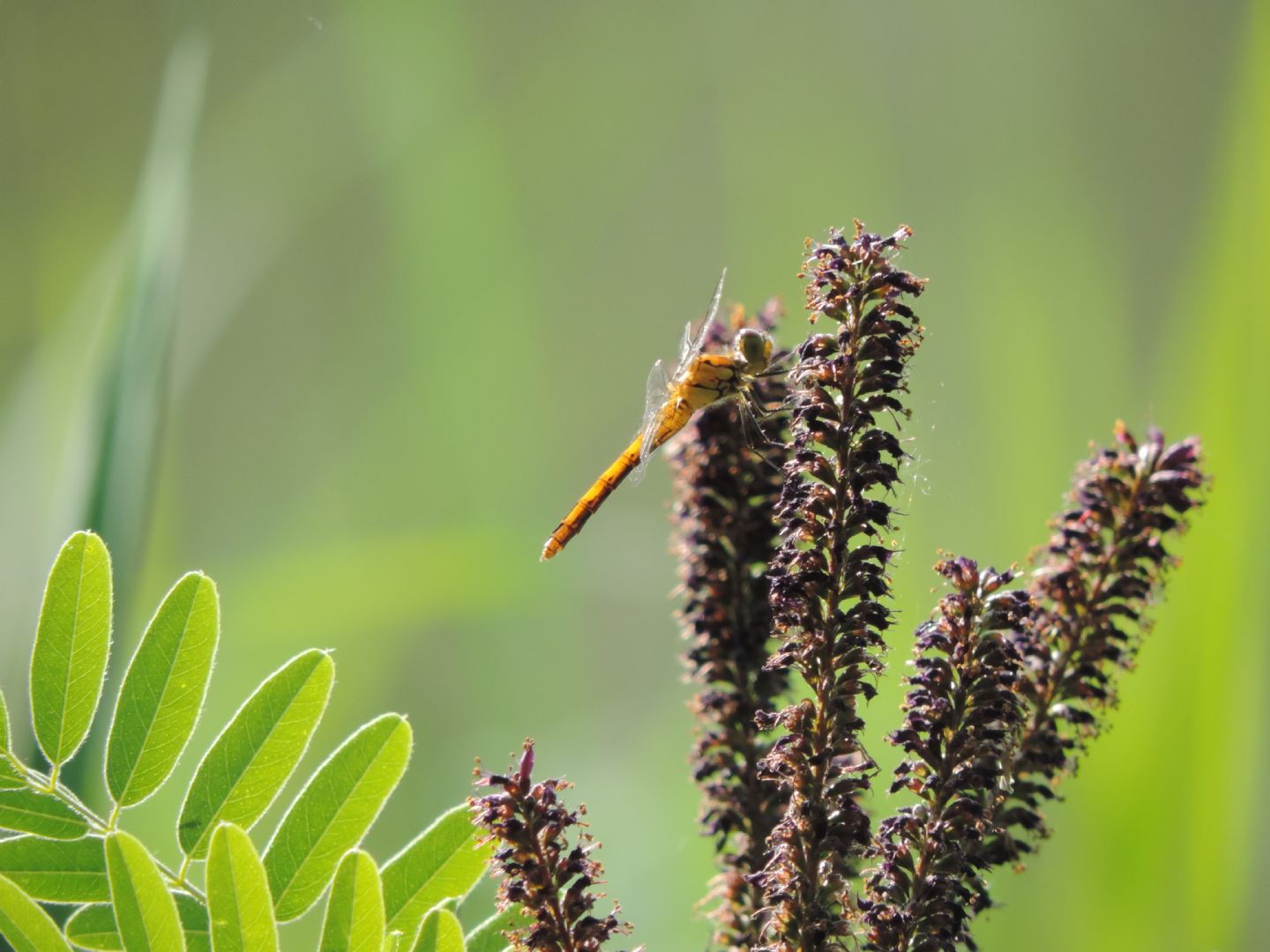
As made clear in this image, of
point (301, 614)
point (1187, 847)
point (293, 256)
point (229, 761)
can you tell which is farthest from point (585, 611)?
point (229, 761)

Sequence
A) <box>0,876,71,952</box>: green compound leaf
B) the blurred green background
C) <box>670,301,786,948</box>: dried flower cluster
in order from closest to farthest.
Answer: <box>0,876,71,952</box>: green compound leaf, <box>670,301,786,948</box>: dried flower cluster, the blurred green background

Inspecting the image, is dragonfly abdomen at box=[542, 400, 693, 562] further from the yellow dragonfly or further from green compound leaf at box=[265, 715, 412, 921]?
green compound leaf at box=[265, 715, 412, 921]

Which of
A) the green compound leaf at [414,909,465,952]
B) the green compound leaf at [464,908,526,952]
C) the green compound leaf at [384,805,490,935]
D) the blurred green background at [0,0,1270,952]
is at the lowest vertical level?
the green compound leaf at [414,909,465,952]

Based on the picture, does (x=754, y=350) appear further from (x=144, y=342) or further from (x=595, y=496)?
(x=144, y=342)

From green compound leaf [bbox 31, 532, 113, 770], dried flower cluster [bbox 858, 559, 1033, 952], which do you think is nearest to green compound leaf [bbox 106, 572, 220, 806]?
green compound leaf [bbox 31, 532, 113, 770]

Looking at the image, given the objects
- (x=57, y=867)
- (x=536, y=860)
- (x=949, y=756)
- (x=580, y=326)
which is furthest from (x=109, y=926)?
(x=580, y=326)

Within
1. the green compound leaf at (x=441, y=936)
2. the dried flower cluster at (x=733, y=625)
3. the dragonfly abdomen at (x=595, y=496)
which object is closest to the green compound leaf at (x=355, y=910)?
the green compound leaf at (x=441, y=936)
